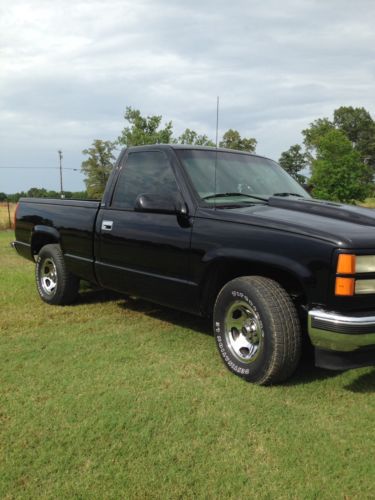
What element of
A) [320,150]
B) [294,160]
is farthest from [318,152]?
[294,160]

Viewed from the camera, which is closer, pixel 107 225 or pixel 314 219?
pixel 314 219

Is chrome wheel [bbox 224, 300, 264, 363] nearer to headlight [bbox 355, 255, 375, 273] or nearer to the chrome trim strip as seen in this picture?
the chrome trim strip

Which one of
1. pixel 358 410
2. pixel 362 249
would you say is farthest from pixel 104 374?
pixel 362 249

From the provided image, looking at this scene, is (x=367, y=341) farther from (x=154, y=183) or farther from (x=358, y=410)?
(x=154, y=183)

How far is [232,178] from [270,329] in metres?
1.57

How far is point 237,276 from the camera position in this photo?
152 inches

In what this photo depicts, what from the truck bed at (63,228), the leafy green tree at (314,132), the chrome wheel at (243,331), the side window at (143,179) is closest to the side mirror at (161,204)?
the side window at (143,179)

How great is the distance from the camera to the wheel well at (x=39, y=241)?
593cm

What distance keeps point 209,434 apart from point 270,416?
18.0 inches

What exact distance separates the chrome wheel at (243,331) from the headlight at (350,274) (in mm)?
674

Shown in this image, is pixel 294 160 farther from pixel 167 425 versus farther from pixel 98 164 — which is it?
pixel 167 425

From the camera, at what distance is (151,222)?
4.20 metres

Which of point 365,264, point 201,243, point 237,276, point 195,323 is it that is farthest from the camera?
point 195,323

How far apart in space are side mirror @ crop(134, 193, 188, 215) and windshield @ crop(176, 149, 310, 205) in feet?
0.66
